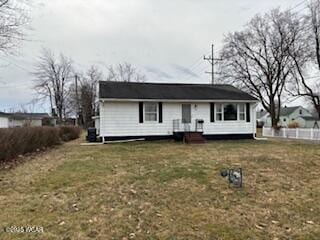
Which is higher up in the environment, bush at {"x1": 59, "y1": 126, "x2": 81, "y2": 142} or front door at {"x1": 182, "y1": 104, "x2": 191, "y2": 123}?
front door at {"x1": 182, "y1": 104, "x2": 191, "y2": 123}

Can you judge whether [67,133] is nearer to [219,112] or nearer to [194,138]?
[194,138]

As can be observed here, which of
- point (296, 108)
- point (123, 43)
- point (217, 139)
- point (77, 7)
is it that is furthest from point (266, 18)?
point (296, 108)

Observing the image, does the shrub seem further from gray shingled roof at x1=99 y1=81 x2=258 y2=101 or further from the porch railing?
the porch railing

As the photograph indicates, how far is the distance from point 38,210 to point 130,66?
51.6m

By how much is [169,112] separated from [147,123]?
163cm

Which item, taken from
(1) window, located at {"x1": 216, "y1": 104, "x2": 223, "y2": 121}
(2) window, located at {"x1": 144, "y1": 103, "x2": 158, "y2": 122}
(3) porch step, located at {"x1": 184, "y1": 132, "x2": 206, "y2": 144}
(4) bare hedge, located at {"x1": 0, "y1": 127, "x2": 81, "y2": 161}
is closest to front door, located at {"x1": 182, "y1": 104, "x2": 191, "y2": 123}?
(3) porch step, located at {"x1": 184, "y1": 132, "x2": 206, "y2": 144}

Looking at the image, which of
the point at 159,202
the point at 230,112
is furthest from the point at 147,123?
the point at 159,202

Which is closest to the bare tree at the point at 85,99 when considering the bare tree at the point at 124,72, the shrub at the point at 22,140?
the bare tree at the point at 124,72

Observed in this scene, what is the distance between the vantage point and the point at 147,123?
794 inches

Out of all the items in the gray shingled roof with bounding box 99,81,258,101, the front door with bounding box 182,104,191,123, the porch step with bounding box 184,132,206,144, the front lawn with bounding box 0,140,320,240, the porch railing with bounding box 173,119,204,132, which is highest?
the gray shingled roof with bounding box 99,81,258,101

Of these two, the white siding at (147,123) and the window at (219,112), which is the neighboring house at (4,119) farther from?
the window at (219,112)

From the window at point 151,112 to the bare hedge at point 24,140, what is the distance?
574 cm

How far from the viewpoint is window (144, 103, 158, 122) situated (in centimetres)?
2025

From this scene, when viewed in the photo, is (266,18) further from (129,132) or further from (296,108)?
(296,108)
